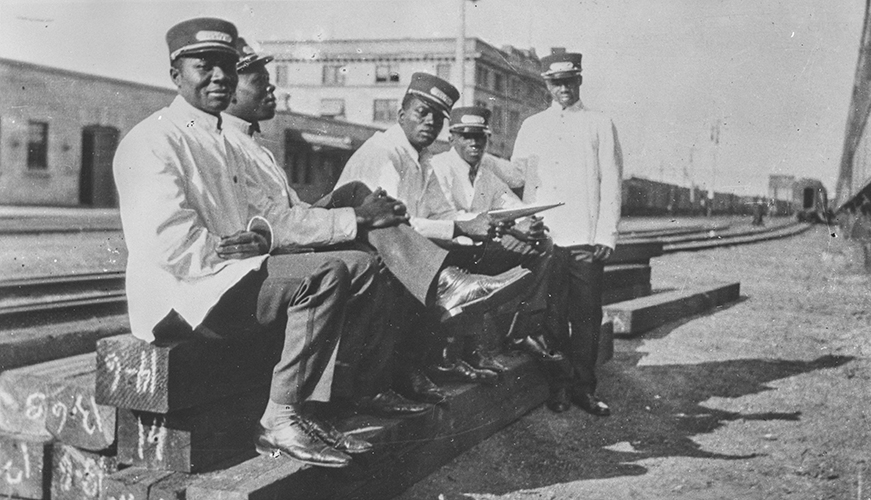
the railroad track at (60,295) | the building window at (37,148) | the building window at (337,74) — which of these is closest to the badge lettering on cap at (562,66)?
the building window at (337,74)

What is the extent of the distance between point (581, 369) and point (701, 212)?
46.2 meters

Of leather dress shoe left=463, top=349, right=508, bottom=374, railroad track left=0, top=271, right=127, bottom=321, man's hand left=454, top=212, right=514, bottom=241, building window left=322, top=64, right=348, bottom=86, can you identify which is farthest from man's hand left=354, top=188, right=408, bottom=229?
building window left=322, top=64, right=348, bottom=86

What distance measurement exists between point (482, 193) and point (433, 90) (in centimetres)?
111

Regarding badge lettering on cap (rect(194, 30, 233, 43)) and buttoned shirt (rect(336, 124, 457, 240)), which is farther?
buttoned shirt (rect(336, 124, 457, 240))

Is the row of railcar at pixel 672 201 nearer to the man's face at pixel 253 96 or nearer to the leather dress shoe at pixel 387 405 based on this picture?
the leather dress shoe at pixel 387 405

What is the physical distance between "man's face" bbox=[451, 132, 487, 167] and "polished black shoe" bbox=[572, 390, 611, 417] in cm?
154

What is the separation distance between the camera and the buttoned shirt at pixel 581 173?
5.05 m

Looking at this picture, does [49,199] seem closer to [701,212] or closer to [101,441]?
[101,441]

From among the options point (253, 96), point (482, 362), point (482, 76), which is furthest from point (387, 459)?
point (482, 76)

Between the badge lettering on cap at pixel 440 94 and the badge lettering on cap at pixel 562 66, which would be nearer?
the badge lettering on cap at pixel 440 94

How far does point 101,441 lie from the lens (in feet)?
9.49

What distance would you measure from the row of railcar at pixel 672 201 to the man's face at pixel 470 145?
91.4 feet

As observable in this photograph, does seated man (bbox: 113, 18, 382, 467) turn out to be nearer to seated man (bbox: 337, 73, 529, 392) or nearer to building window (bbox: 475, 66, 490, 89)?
seated man (bbox: 337, 73, 529, 392)

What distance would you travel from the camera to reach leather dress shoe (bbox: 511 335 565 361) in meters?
5.05
